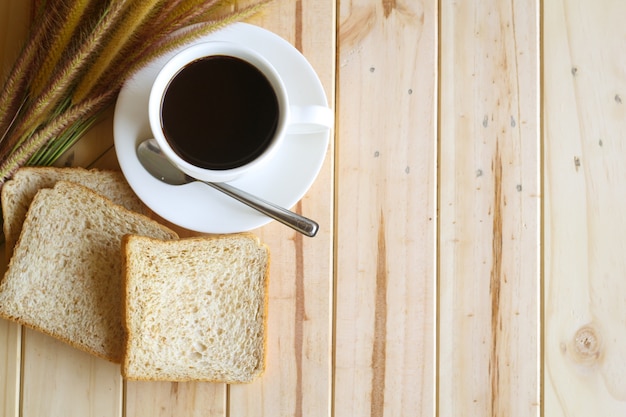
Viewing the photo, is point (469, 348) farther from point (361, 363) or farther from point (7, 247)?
point (7, 247)

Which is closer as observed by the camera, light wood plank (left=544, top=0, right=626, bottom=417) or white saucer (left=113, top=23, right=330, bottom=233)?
white saucer (left=113, top=23, right=330, bottom=233)

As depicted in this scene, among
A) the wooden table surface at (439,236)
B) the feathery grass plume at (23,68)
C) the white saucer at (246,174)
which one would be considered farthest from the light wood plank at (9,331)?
the white saucer at (246,174)

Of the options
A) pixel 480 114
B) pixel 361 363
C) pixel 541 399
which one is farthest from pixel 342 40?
pixel 541 399

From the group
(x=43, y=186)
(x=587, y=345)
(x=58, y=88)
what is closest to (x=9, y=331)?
(x=43, y=186)

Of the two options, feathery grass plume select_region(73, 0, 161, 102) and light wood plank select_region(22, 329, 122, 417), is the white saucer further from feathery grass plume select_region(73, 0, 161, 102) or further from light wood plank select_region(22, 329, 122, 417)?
light wood plank select_region(22, 329, 122, 417)

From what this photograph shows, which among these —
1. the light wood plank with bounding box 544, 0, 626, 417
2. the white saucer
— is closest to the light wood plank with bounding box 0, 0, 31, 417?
the white saucer

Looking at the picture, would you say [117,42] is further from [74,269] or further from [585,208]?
[585,208]
